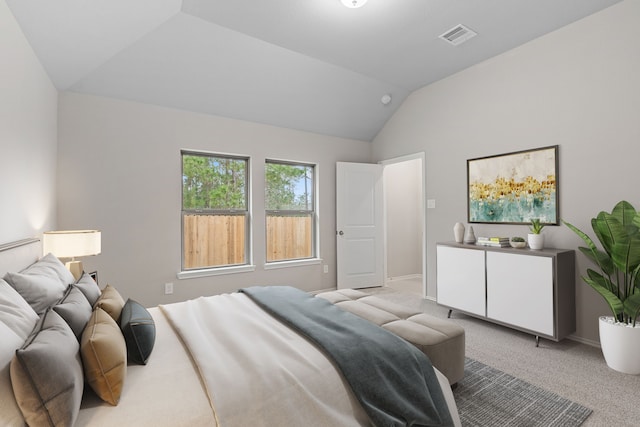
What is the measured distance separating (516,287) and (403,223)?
303 centimetres

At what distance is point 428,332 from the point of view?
2.00 m

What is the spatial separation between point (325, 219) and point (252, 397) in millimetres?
3770

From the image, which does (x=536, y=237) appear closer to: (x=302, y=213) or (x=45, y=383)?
(x=302, y=213)

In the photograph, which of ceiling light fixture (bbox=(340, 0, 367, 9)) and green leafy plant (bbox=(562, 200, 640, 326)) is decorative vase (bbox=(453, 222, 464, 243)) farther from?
ceiling light fixture (bbox=(340, 0, 367, 9))

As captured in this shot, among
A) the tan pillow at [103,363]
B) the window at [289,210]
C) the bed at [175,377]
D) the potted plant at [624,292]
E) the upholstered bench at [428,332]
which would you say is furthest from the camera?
the window at [289,210]

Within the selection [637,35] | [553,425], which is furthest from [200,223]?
[637,35]

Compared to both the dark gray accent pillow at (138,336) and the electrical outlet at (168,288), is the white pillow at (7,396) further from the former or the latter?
the electrical outlet at (168,288)

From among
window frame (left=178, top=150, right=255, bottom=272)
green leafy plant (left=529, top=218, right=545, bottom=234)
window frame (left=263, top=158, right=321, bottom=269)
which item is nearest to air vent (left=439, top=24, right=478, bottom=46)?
green leafy plant (left=529, top=218, right=545, bottom=234)

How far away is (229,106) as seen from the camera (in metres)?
3.91

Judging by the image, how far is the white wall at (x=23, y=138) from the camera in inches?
76.0

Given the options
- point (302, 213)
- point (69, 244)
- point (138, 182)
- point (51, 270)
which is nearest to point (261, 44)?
point (138, 182)

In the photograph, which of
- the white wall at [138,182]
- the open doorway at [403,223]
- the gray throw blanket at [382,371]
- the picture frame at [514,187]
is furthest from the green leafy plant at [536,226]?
the white wall at [138,182]

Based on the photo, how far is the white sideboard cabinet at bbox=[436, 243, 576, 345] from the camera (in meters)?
2.77

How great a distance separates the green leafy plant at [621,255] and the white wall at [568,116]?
0.40 metres
